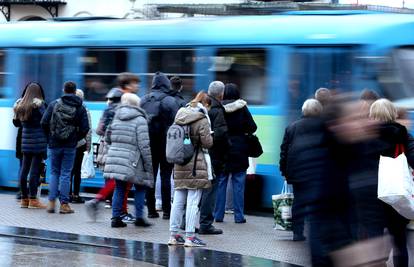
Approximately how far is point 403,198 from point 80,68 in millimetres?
9642

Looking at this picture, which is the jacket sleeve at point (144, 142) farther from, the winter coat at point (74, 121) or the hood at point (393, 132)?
the hood at point (393, 132)

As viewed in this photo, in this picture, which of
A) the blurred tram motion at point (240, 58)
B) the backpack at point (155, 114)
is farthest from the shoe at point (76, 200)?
the backpack at point (155, 114)

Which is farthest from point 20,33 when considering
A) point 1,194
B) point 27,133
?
point 27,133

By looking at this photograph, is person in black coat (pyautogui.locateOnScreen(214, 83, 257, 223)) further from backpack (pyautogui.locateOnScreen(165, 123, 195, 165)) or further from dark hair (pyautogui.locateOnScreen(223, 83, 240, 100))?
backpack (pyautogui.locateOnScreen(165, 123, 195, 165))

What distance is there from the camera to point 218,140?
510 inches

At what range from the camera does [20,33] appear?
1903 centimetres

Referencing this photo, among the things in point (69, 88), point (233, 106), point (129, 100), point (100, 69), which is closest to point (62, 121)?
point (69, 88)

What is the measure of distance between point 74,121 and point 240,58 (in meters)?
3.10

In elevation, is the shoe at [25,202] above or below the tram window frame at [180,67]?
below

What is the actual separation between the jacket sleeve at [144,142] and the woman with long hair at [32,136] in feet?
8.21

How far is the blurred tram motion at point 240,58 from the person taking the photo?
14.7m

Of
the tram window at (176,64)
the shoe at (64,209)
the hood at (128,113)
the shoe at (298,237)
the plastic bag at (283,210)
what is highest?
the tram window at (176,64)

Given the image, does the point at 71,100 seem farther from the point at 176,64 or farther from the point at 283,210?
the point at 283,210

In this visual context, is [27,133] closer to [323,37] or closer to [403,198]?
[323,37]
